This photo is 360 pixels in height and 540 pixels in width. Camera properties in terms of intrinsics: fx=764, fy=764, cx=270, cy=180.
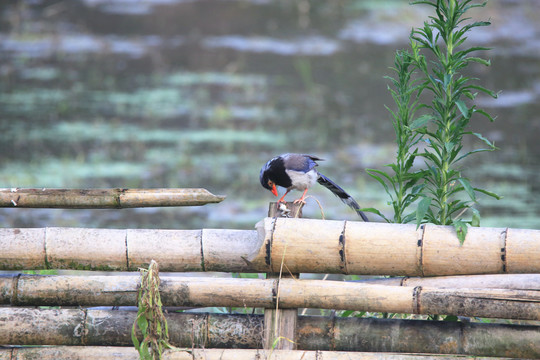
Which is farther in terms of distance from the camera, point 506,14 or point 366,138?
point 506,14

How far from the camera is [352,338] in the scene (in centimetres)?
312

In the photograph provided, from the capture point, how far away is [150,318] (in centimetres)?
281

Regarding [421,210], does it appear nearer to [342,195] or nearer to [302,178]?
[342,195]

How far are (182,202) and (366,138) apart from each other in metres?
5.79

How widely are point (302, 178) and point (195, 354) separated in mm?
1056

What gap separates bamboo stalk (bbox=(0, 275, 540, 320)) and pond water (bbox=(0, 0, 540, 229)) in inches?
139

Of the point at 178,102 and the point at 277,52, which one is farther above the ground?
the point at 277,52

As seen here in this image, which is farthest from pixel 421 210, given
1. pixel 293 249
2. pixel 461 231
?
pixel 293 249

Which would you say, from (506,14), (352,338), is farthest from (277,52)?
(352,338)

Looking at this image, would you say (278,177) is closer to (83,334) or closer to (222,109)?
(83,334)

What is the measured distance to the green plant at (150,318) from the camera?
279 cm

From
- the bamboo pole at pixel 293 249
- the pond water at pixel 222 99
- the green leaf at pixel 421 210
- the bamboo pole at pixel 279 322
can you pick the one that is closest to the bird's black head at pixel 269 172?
the bamboo pole at pixel 293 249

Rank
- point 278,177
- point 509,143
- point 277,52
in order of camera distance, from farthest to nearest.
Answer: point 277,52 < point 509,143 < point 278,177

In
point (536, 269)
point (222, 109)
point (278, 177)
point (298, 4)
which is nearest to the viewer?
point (536, 269)
